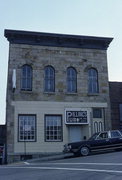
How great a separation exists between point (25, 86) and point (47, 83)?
1.73 m

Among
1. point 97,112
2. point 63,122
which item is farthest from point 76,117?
point 97,112

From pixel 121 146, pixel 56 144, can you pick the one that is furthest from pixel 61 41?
pixel 121 146

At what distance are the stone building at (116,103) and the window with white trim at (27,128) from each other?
253 inches

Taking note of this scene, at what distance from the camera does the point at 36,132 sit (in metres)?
23.8

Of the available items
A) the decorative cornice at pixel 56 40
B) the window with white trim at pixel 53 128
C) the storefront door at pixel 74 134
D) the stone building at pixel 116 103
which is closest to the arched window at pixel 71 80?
the decorative cornice at pixel 56 40

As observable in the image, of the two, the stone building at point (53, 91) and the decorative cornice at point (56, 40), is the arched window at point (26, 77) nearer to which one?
the stone building at point (53, 91)

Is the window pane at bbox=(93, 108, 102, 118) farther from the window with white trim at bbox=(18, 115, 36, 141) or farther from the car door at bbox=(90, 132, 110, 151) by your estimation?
the window with white trim at bbox=(18, 115, 36, 141)

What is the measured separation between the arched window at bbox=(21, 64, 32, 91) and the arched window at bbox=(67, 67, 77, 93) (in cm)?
303

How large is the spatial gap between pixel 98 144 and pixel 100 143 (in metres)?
0.15

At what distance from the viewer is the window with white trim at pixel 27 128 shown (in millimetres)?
23625

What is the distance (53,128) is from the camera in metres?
24.3

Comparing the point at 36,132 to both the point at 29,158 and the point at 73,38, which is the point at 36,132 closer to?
the point at 29,158

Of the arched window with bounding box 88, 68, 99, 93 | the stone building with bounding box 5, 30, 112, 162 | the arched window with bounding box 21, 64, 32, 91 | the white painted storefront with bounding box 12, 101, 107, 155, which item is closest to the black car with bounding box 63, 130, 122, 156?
the white painted storefront with bounding box 12, 101, 107, 155

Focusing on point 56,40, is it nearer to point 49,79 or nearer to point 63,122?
point 49,79
